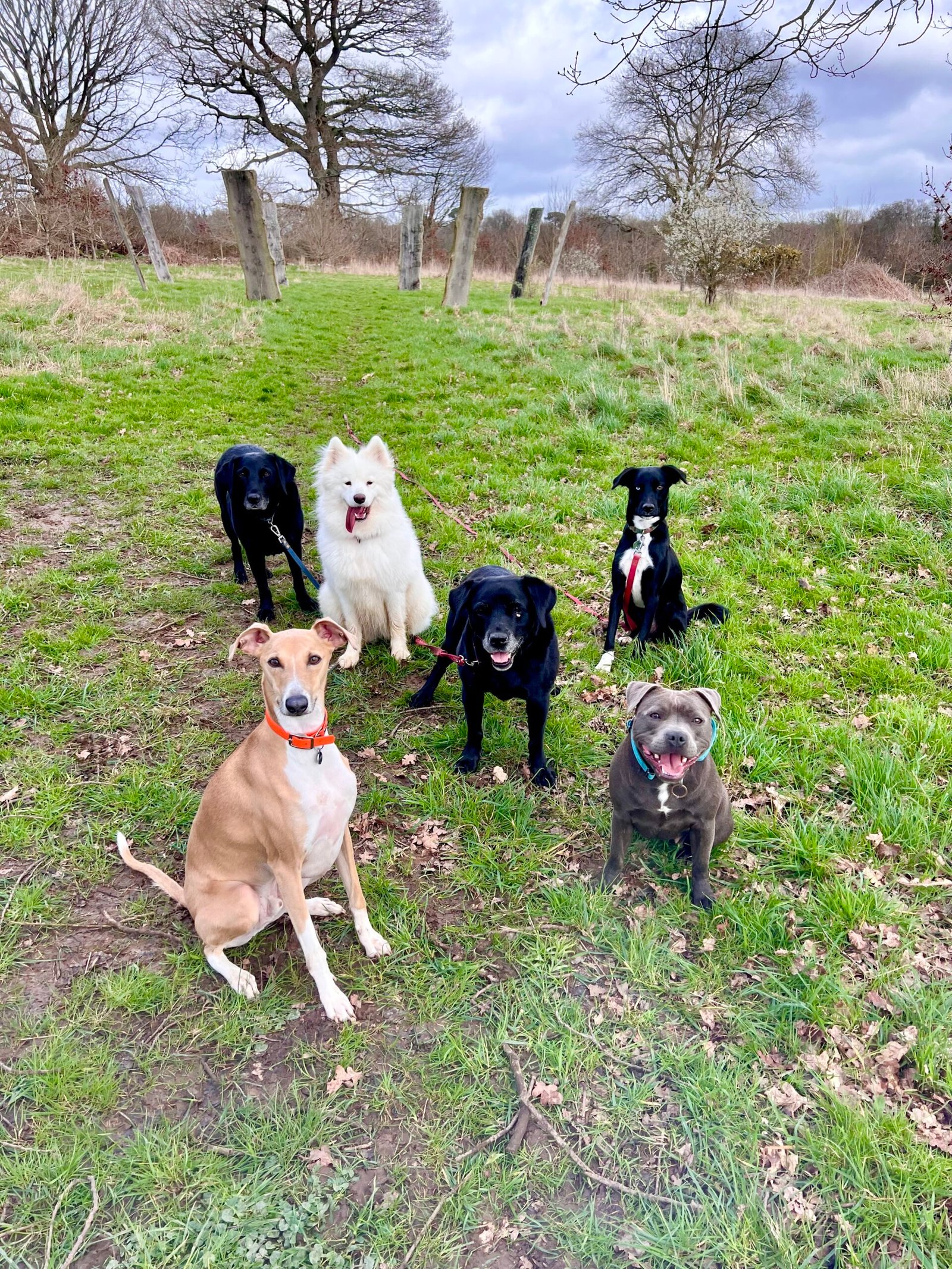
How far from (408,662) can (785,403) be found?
732 centimetres

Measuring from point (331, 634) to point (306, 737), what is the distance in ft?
1.59

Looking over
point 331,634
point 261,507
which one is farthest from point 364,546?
point 331,634

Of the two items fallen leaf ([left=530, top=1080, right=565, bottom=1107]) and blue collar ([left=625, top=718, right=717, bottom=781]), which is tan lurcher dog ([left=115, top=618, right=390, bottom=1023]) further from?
blue collar ([left=625, top=718, right=717, bottom=781])

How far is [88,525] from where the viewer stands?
20.9 feet

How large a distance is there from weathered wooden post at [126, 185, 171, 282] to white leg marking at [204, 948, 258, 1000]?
21070mm

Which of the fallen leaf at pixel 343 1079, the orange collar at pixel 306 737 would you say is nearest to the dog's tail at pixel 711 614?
the orange collar at pixel 306 737

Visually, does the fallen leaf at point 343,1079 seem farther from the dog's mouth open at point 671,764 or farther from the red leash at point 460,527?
the red leash at point 460,527

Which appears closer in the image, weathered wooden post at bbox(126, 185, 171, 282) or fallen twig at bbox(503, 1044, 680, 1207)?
fallen twig at bbox(503, 1044, 680, 1207)

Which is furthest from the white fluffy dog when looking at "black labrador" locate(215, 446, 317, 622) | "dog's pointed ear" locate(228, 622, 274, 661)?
"dog's pointed ear" locate(228, 622, 274, 661)

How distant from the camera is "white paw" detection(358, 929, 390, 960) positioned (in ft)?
9.00

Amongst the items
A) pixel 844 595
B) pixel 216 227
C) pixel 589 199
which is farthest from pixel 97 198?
pixel 844 595

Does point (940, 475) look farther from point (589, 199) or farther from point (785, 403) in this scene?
point (589, 199)

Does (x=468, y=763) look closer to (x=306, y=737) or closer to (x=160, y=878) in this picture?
(x=306, y=737)

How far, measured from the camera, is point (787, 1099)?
2209 mm
